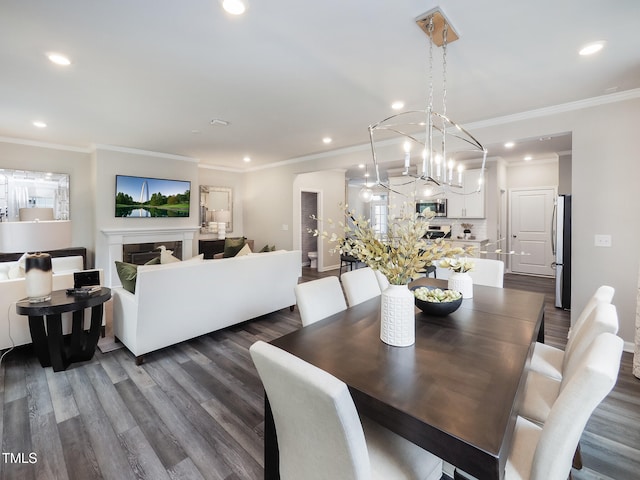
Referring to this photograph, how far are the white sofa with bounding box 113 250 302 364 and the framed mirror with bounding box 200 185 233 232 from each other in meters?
3.97

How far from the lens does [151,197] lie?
584 cm

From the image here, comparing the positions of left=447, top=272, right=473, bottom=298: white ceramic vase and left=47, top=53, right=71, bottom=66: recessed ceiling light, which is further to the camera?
left=47, top=53, right=71, bottom=66: recessed ceiling light

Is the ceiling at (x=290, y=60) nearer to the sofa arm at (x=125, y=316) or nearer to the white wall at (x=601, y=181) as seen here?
the white wall at (x=601, y=181)

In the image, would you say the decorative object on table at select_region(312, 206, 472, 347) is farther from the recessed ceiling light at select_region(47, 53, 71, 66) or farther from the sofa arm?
the recessed ceiling light at select_region(47, 53, 71, 66)

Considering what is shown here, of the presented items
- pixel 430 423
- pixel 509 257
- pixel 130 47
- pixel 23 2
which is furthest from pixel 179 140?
pixel 509 257

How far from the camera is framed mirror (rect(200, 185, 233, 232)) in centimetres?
713

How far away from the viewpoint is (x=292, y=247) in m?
6.63

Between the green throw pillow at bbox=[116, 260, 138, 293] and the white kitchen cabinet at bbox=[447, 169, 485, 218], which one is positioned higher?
the white kitchen cabinet at bbox=[447, 169, 485, 218]

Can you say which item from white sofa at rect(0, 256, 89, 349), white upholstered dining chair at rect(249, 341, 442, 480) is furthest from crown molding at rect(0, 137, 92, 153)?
white upholstered dining chair at rect(249, 341, 442, 480)

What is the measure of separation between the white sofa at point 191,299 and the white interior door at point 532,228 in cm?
591

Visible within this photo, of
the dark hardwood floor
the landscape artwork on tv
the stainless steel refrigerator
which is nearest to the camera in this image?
the dark hardwood floor

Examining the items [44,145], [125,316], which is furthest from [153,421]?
[44,145]

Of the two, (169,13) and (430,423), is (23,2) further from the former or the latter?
(430,423)

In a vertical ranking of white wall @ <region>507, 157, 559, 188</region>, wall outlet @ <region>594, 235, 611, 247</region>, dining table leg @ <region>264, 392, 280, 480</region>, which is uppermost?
white wall @ <region>507, 157, 559, 188</region>
